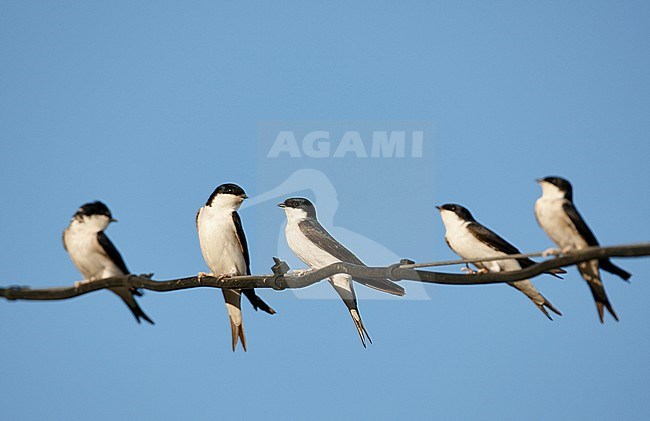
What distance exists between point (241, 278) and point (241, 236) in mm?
2904

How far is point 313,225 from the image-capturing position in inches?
436

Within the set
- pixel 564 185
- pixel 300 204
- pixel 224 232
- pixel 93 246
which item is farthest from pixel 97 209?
pixel 564 185

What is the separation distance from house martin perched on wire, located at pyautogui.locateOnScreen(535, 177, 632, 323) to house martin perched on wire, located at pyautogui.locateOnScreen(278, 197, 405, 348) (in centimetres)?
301

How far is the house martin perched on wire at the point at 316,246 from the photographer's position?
10.3m

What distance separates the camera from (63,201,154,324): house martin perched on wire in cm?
879

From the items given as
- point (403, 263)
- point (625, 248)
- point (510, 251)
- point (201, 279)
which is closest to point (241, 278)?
point (201, 279)

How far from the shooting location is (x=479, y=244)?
881 centimetres

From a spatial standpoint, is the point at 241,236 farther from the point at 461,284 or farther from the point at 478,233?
the point at 461,284

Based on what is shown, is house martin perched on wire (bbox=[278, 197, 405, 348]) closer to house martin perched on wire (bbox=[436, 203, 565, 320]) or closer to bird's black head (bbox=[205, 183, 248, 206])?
bird's black head (bbox=[205, 183, 248, 206])

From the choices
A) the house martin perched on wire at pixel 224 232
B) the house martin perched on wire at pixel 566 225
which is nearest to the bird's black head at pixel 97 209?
the house martin perched on wire at pixel 224 232

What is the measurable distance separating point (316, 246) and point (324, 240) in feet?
0.42

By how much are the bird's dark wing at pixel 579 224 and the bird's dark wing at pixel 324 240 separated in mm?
3517

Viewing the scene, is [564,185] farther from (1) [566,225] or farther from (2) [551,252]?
(2) [551,252]

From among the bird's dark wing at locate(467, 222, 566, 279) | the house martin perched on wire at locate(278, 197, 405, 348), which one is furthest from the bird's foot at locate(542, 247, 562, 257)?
the house martin perched on wire at locate(278, 197, 405, 348)
